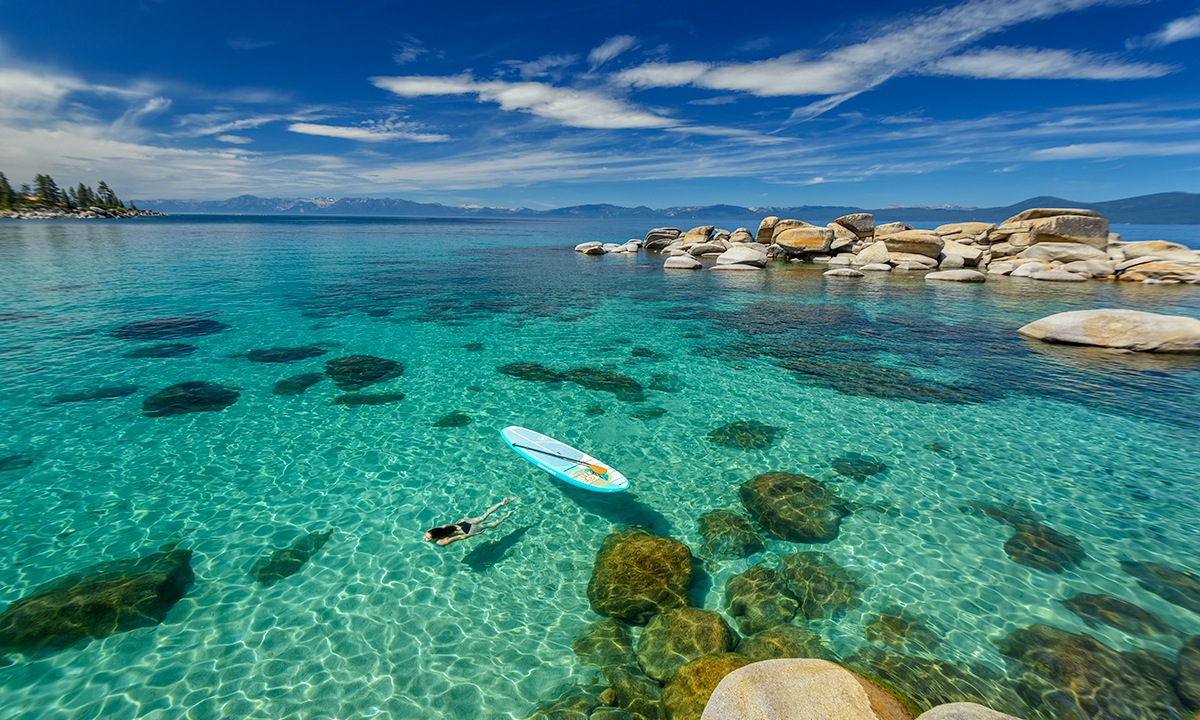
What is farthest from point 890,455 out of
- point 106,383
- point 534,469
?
point 106,383

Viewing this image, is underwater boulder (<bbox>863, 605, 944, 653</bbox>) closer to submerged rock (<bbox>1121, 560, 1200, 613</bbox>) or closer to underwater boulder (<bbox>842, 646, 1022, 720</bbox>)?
underwater boulder (<bbox>842, 646, 1022, 720</bbox>)

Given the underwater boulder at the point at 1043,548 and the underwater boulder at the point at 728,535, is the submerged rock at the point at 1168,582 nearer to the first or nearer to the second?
the underwater boulder at the point at 1043,548

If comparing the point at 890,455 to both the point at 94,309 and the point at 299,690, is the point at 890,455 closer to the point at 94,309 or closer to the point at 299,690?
the point at 299,690

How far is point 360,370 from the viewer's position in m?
16.7

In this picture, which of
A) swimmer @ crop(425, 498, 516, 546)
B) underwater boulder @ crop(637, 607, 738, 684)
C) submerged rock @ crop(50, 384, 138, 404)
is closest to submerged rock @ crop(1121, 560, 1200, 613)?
underwater boulder @ crop(637, 607, 738, 684)

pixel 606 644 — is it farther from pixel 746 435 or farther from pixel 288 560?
pixel 746 435

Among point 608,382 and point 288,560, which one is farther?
point 608,382

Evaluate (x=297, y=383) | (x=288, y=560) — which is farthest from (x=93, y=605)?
(x=297, y=383)

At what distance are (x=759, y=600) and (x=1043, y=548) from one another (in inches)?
209

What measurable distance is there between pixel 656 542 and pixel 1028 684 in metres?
4.97

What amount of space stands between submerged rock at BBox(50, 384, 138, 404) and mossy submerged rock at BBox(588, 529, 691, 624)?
628 inches

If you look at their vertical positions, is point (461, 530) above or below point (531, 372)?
below

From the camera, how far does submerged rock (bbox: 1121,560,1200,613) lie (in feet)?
22.4

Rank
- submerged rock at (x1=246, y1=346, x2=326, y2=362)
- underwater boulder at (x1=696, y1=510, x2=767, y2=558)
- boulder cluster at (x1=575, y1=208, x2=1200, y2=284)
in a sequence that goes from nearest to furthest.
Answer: underwater boulder at (x1=696, y1=510, x2=767, y2=558) < submerged rock at (x1=246, y1=346, x2=326, y2=362) < boulder cluster at (x1=575, y1=208, x2=1200, y2=284)
